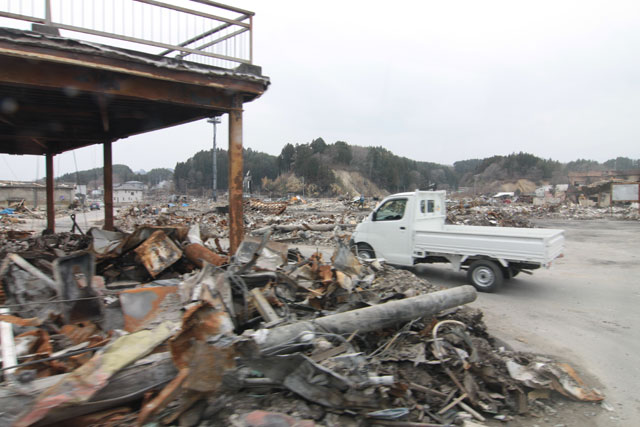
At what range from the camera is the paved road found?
157 inches

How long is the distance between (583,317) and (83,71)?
835cm

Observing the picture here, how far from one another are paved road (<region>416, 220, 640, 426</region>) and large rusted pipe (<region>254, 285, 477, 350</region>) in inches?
47.1

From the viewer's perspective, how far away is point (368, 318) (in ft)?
13.1

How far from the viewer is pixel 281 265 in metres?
5.70

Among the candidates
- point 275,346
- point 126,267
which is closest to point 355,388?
point 275,346

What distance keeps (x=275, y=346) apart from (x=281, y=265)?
2413 millimetres

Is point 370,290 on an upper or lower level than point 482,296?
upper

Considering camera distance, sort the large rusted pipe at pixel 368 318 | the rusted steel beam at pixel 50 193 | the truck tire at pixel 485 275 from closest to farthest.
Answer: the large rusted pipe at pixel 368 318
the truck tire at pixel 485 275
the rusted steel beam at pixel 50 193

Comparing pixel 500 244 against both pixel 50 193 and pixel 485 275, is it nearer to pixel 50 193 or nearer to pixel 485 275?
pixel 485 275

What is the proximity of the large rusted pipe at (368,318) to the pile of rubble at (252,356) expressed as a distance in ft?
0.05

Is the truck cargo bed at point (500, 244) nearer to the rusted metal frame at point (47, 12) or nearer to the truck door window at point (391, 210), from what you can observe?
the truck door window at point (391, 210)

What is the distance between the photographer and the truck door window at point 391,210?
876 cm

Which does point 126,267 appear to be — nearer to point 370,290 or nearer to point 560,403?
point 370,290

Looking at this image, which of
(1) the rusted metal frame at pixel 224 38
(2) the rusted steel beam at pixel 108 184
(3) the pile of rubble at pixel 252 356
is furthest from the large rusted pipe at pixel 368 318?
(2) the rusted steel beam at pixel 108 184
